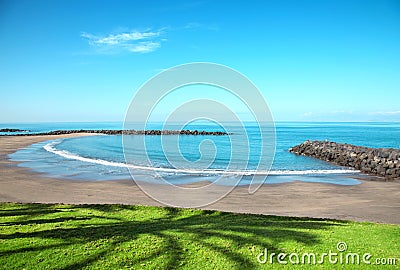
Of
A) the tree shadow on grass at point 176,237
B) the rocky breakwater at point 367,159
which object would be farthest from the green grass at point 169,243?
the rocky breakwater at point 367,159

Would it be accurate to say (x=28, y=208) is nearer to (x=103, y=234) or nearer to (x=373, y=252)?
(x=103, y=234)

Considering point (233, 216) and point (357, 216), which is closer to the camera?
point (233, 216)

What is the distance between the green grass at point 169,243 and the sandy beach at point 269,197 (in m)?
4.66

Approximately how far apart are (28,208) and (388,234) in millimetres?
10037

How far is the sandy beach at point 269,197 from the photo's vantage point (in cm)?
1171

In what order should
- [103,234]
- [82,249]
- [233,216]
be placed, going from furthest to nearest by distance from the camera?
[233,216] → [103,234] → [82,249]

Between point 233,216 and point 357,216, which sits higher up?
point 233,216

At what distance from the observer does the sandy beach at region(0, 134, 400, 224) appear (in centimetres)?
1171

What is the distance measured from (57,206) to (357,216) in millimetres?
10936

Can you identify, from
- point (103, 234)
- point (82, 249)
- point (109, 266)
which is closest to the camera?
point (109, 266)

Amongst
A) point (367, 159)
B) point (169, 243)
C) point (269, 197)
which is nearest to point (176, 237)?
point (169, 243)

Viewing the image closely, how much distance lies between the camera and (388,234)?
648cm

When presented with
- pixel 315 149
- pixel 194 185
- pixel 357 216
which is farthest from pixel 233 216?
pixel 315 149

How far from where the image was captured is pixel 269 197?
14.3 m
